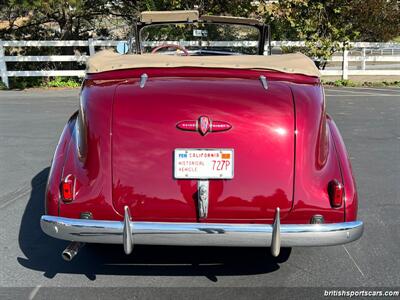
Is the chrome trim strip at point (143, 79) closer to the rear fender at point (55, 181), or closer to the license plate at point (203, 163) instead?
the license plate at point (203, 163)

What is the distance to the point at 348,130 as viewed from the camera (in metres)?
8.05

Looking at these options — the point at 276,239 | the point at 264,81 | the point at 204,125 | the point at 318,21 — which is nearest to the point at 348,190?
the point at 276,239

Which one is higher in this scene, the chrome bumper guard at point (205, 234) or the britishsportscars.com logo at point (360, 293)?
the chrome bumper guard at point (205, 234)

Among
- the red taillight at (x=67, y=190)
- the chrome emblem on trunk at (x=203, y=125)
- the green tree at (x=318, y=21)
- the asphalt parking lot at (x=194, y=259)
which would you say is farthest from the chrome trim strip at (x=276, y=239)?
the green tree at (x=318, y=21)

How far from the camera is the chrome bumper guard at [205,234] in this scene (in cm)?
284

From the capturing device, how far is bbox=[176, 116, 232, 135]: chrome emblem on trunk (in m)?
2.94

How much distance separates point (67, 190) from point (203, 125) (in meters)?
0.92

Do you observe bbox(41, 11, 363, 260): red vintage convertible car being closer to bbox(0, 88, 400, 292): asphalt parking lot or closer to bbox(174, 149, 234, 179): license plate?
bbox(174, 149, 234, 179): license plate

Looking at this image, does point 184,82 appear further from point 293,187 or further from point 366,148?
point 366,148

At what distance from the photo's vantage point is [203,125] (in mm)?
2934

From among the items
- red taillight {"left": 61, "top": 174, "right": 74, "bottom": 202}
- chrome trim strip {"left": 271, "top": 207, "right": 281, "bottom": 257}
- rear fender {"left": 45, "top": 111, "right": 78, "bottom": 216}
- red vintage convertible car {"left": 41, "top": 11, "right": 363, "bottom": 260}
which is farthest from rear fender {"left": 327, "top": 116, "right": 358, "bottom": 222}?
rear fender {"left": 45, "top": 111, "right": 78, "bottom": 216}

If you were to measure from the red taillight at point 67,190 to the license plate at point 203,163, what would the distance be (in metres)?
0.66

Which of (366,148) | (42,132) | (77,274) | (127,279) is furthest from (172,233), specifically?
(42,132)

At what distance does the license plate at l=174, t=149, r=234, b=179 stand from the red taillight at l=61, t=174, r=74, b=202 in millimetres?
659
